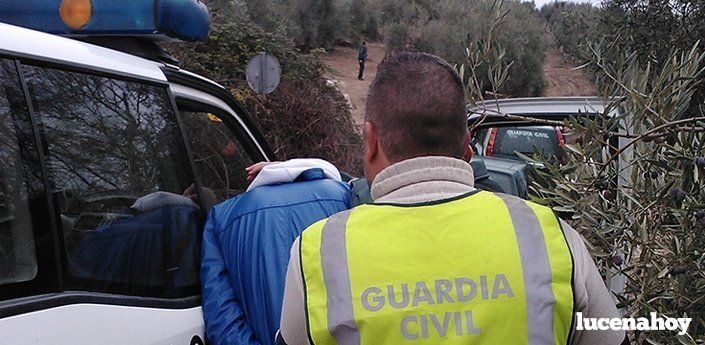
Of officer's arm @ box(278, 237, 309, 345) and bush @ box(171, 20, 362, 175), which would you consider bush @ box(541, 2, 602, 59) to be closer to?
bush @ box(171, 20, 362, 175)

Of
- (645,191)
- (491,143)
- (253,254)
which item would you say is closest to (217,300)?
(253,254)

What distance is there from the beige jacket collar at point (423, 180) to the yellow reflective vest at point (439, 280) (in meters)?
0.06

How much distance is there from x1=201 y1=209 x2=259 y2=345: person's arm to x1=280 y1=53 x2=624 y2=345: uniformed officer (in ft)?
2.08

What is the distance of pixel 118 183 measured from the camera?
2.17 meters

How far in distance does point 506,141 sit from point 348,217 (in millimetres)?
6124

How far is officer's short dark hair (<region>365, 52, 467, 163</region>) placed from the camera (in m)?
1.57

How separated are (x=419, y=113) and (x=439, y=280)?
346 mm

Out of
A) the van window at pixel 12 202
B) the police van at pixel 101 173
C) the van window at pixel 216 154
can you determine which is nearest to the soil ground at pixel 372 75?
the van window at pixel 216 154

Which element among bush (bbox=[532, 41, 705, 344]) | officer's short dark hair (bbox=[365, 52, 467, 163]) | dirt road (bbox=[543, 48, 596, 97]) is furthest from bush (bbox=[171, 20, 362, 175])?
dirt road (bbox=[543, 48, 596, 97])

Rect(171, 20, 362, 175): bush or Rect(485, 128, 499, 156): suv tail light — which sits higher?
Rect(485, 128, 499, 156): suv tail light

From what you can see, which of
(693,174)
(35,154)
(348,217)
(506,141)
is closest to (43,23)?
(35,154)

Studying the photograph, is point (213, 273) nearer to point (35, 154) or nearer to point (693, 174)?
point (35, 154)

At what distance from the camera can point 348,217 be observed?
5.01 ft

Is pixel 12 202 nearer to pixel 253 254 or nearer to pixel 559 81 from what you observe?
pixel 253 254
